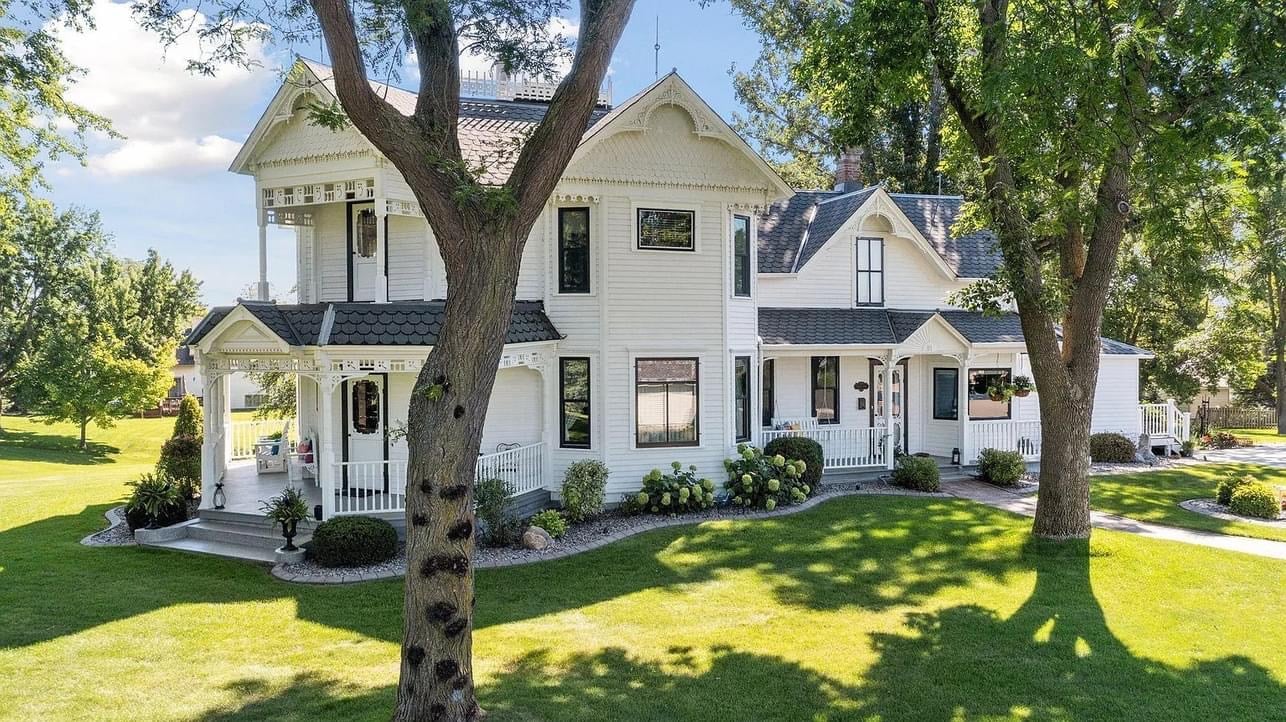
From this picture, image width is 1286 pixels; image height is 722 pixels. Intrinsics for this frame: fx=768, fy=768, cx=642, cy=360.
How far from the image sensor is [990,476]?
1814cm

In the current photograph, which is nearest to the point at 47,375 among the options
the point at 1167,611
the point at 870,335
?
the point at 870,335

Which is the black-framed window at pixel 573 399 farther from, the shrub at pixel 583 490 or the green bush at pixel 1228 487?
the green bush at pixel 1228 487

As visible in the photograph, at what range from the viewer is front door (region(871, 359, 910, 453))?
20.0 meters

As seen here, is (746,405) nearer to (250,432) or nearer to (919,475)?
(919,475)

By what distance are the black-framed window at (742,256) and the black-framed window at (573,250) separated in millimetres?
3204

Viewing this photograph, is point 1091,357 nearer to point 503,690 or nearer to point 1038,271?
point 1038,271

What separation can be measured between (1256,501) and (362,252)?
58.4 feet

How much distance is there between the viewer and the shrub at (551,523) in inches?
517

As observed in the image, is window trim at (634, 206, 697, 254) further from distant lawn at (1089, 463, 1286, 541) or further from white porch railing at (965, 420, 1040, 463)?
distant lawn at (1089, 463, 1286, 541)

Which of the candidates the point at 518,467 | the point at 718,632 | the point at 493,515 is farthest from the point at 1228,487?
the point at 493,515

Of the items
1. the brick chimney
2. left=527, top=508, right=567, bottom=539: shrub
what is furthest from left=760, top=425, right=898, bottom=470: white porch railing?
the brick chimney

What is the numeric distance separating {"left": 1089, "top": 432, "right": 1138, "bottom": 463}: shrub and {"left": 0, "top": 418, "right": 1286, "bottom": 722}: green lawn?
382 inches

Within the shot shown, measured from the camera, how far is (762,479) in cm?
1534

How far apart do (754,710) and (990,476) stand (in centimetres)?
1346
